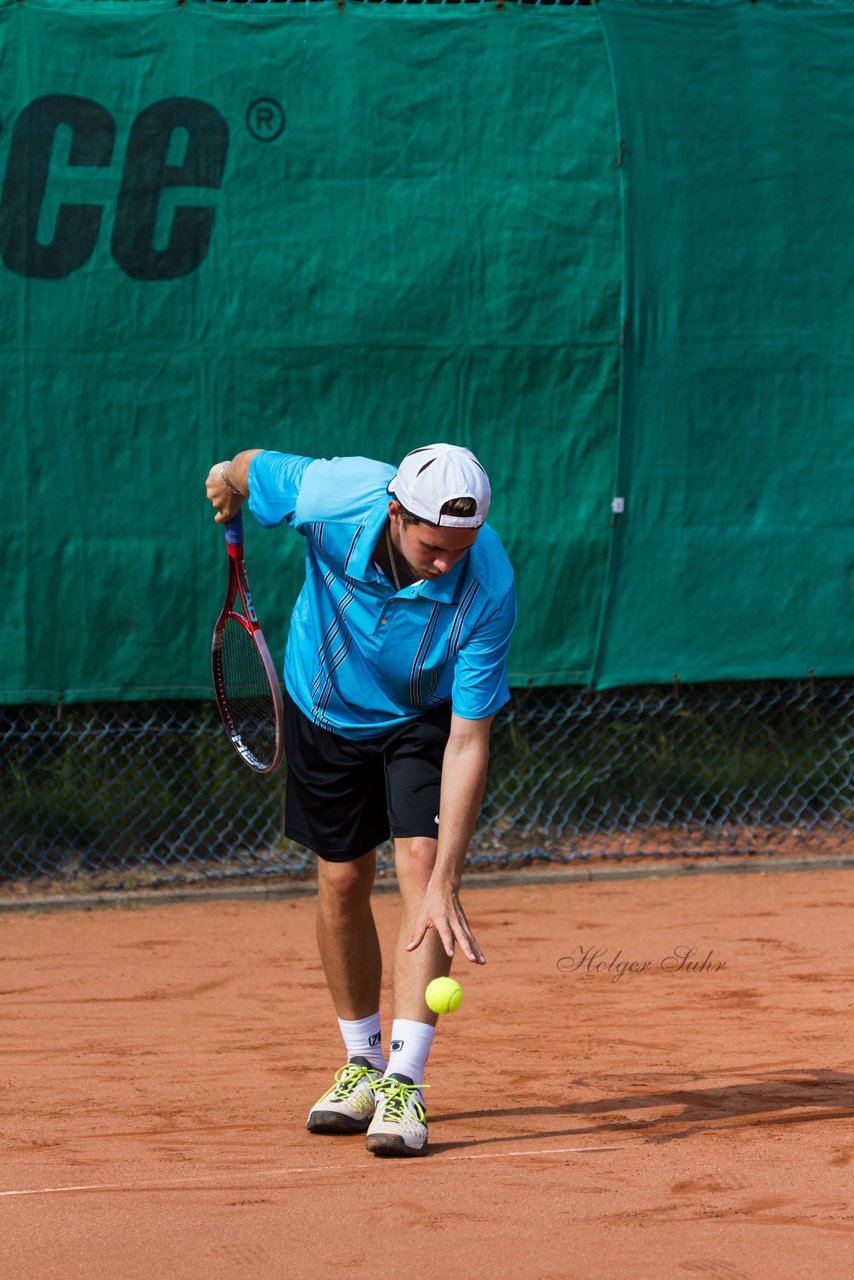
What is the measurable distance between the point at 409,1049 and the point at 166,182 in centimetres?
353

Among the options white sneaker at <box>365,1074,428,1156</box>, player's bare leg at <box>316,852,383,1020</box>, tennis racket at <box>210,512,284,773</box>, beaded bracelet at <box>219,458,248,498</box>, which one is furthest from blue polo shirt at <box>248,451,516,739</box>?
white sneaker at <box>365,1074,428,1156</box>

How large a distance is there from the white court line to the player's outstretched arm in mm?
414

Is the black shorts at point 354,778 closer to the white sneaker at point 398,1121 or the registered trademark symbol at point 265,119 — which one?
the white sneaker at point 398,1121

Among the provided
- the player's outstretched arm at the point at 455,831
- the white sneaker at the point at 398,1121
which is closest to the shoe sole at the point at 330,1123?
the white sneaker at the point at 398,1121

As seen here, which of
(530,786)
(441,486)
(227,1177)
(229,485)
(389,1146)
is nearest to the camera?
(441,486)

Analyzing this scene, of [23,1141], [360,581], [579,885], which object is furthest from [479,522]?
[579,885]

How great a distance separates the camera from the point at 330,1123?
364 cm

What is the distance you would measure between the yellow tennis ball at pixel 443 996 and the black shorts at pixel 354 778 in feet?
1.16

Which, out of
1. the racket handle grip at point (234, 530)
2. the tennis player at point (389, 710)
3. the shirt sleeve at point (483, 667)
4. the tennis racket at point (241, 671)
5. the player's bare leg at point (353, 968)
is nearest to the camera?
the tennis player at point (389, 710)

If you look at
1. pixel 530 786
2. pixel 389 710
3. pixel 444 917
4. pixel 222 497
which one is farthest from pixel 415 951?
pixel 530 786

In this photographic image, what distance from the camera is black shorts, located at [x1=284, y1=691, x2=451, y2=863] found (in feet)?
12.0

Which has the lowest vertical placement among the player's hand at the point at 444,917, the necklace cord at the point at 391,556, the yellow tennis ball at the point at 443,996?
the yellow tennis ball at the point at 443,996

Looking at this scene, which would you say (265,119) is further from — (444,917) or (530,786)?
(444,917)

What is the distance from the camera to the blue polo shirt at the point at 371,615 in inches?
137
